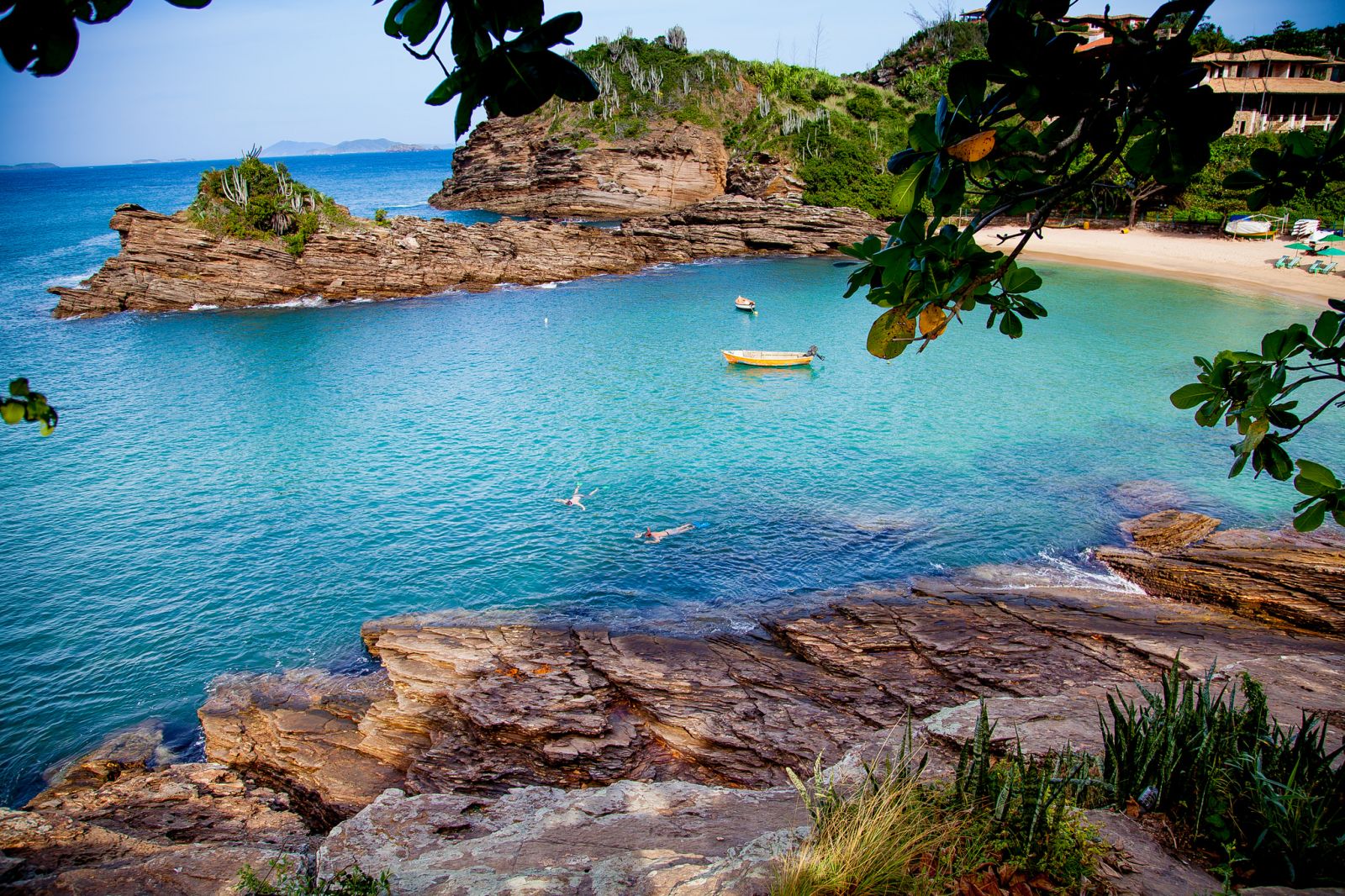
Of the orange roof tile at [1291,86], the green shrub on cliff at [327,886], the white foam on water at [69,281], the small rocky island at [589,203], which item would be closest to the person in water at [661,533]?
the green shrub on cliff at [327,886]

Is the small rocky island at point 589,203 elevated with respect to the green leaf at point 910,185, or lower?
elevated

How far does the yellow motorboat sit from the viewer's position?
2542cm

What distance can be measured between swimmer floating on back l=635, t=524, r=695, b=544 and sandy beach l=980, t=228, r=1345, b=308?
24.0m

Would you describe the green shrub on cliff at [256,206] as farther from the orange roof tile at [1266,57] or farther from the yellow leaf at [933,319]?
the orange roof tile at [1266,57]

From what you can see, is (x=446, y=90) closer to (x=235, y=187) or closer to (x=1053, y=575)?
(x=1053, y=575)

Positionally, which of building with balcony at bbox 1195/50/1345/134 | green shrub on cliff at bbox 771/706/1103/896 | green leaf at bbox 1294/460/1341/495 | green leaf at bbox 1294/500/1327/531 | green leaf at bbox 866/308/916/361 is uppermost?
building with balcony at bbox 1195/50/1345/134

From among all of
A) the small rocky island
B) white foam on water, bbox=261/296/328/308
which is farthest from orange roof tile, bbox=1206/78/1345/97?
white foam on water, bbox=261/296/328/308

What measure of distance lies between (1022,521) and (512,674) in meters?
10.8

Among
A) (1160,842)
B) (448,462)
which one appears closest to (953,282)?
(1160,842)

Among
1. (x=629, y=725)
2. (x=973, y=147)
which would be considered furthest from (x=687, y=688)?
(x=973, y=147)

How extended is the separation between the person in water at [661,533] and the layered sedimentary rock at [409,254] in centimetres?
2821

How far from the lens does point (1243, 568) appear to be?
38.7ft

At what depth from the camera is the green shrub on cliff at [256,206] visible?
36.2 metres

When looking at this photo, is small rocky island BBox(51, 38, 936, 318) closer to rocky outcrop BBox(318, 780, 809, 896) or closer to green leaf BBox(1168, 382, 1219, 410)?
rocky outcrop BBox(318, 780, 809, 896)
